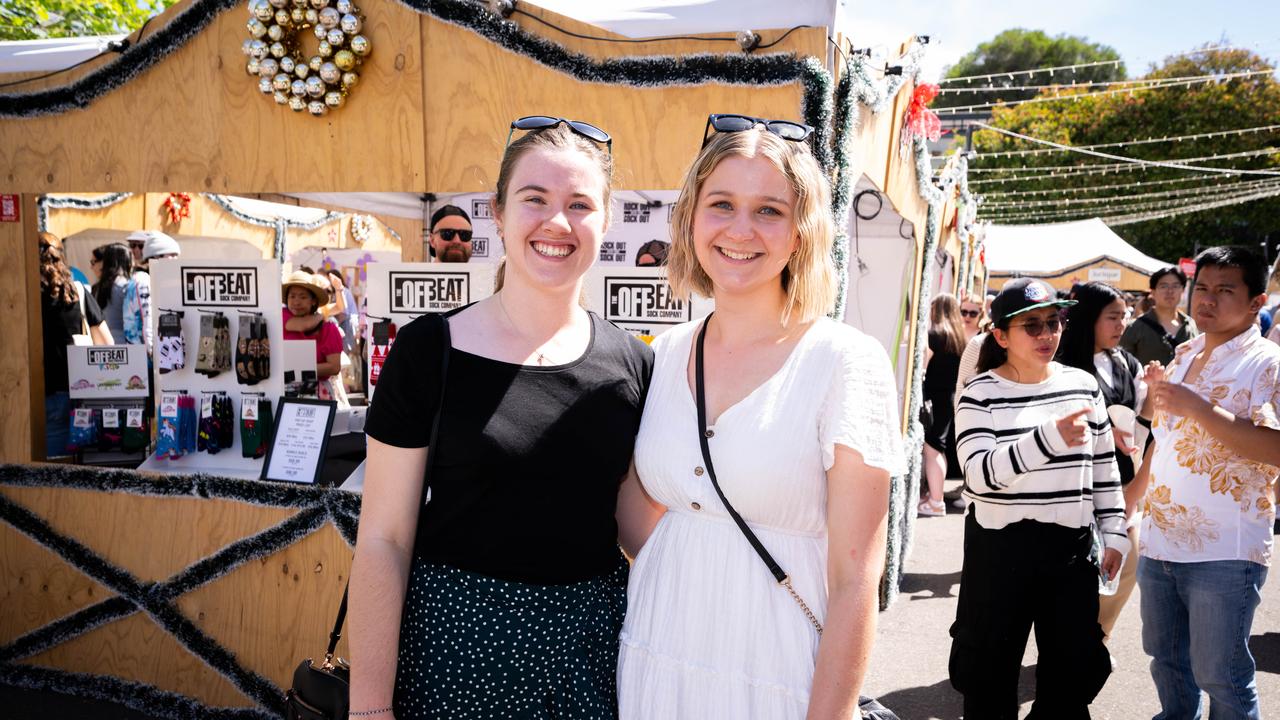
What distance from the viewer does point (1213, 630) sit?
106 inches

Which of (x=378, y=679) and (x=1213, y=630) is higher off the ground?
(x=378, y=679)

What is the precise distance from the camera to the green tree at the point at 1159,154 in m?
Result: 26.5

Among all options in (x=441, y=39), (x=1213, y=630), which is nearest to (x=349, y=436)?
(x=441, y=39)

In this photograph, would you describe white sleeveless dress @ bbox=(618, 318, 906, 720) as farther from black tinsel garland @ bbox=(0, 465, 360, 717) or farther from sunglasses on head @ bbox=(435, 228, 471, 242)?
sunglasses on head @ bbox=(435, 228, 471, 242)

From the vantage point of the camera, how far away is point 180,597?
3553 millimetres

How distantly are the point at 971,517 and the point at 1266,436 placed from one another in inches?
37.4

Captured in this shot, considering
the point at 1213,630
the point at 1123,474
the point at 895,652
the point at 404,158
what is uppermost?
the point at 404,158

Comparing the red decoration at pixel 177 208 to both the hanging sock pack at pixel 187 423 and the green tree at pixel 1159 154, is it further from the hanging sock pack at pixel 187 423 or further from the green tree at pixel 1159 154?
the green tree at pixel 1159 154

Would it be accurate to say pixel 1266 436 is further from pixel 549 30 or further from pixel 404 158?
Answer: pixel 404 158

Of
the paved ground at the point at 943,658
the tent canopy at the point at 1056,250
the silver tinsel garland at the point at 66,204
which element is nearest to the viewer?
the paved ground at the point at 943,658

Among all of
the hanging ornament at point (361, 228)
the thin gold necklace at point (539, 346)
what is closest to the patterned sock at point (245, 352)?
the thin gold necklace at point (539, 346)

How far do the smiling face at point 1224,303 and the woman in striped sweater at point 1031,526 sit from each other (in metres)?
0.46

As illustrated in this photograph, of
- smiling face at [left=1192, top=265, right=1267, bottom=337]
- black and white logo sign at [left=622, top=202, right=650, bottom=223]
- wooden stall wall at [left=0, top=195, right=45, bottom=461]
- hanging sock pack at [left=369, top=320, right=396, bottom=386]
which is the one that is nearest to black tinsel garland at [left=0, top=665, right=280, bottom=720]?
wooden stall wall at [left=0, top=195, right=45, bottom=461]

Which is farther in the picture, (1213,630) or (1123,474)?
(1123,474)
